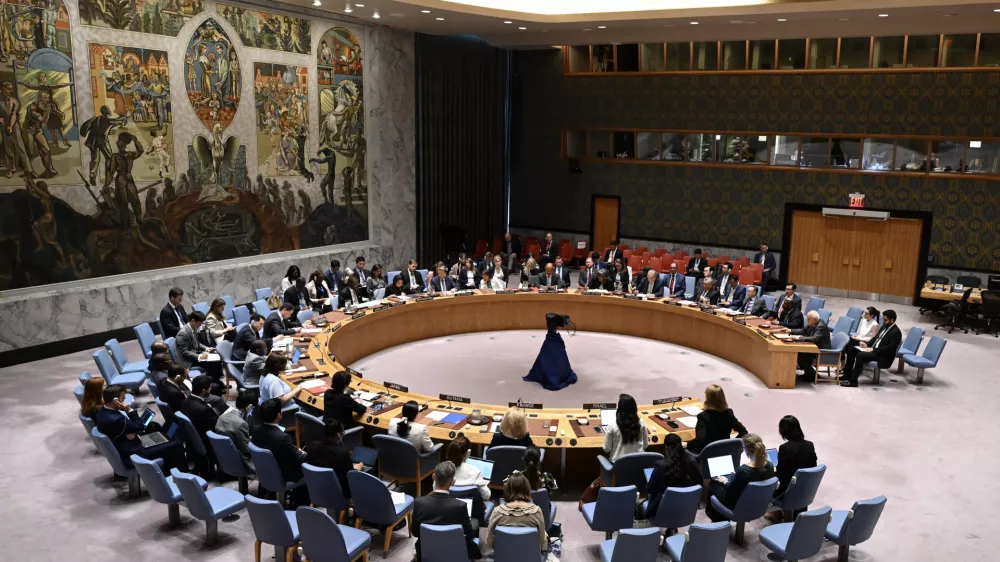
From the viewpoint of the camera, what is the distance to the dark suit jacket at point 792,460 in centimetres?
687

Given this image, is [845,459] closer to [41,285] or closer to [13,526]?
[13,526]

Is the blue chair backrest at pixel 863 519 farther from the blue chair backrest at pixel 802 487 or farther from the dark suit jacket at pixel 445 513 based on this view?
the dark suit jacket at pixel 445 513

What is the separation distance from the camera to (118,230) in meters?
13.1

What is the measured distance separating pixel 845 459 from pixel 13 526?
851 cm

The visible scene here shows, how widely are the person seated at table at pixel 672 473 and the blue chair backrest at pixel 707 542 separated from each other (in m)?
0.71

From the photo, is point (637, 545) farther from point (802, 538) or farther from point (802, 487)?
point (802, 487)

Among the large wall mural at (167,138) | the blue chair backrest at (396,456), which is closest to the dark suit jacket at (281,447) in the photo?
the blue chair backrest at (396,456)

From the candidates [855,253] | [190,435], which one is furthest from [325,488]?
[855,253]

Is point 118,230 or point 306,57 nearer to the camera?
point 118,230

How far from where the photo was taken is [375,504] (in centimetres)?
639

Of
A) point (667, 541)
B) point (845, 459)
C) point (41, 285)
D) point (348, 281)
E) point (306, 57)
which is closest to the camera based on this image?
point (667, 541)

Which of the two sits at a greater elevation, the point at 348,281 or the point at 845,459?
the point at 348,281

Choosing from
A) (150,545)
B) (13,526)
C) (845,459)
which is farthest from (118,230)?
(845,459)

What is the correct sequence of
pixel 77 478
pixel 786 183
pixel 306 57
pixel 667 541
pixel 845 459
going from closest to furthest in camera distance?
pixel 667 541 < pixel 77 478 < pixel 845 459 < pixel 306 57 < pixel 786 183
